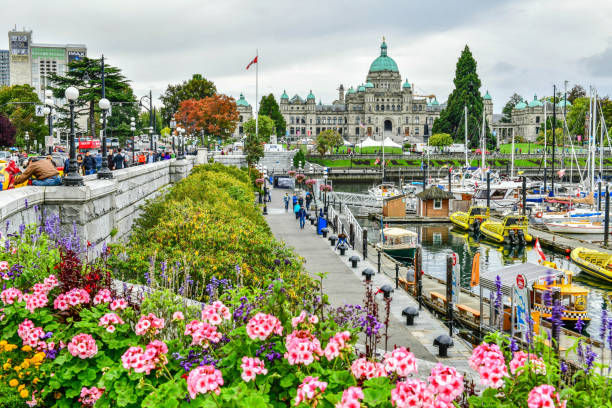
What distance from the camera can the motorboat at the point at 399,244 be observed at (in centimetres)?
3469

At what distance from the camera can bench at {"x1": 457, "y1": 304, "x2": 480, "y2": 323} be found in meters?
18.9

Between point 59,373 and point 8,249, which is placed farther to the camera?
point 8,249

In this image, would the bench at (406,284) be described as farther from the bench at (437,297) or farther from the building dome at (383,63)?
the building dome at (383,63)

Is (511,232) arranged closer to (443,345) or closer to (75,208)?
(443,345)

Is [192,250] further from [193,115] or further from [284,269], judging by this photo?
[193,115]

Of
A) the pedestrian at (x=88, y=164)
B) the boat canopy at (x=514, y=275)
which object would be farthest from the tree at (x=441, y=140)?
the pedestrian at (x=88, y=164)

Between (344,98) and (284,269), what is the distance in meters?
176

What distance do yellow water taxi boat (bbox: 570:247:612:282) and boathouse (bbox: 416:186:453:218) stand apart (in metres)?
18.8

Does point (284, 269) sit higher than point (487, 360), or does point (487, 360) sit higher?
point (487, 360)

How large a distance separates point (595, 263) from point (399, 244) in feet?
35.0

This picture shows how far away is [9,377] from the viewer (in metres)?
5.80

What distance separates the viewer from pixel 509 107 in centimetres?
18938

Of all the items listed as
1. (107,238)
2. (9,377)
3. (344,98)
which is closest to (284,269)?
(107,238)

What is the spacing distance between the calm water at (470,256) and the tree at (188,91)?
42.9m
